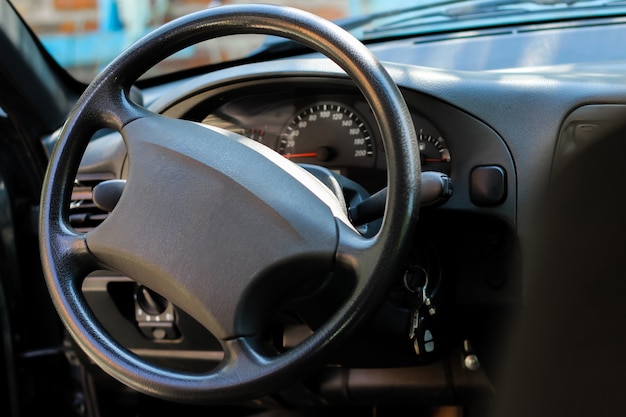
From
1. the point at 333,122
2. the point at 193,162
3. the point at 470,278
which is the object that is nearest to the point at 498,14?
the point at 333,122

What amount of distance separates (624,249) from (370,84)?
0.54 m

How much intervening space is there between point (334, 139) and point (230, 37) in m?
0.51

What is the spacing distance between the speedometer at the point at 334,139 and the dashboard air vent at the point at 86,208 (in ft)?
1.28

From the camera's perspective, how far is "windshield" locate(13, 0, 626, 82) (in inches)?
68.0

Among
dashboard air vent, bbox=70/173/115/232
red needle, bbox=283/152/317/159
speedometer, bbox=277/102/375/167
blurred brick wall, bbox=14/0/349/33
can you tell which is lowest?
dashboard air vent, bbox=70/173/115/232

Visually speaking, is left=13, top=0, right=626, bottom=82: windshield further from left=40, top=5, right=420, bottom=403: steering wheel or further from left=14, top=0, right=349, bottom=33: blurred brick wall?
left=40, top=5, right=420, bottom=403: steering wheel

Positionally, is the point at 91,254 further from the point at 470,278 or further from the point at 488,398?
the point at 488,398

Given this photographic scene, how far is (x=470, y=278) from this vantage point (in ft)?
4.81

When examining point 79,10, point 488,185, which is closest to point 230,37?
Result: point 79,10

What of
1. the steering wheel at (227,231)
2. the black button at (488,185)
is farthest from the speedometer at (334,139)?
the steering wheel at (227,231)

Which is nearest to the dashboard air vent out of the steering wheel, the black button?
the steering wheel

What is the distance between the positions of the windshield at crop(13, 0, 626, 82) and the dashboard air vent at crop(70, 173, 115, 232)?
0.36 m

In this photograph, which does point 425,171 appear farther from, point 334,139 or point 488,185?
point 334,139

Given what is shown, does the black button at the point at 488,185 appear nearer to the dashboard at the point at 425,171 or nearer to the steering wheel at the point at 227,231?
the dashboard at the point at 425,171
